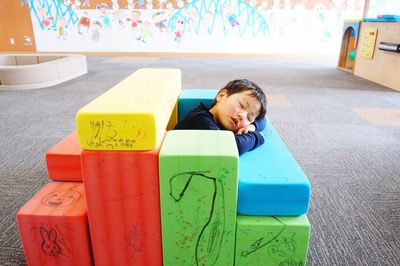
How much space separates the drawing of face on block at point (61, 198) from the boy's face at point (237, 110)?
553mm

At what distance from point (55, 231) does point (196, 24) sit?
19.0 ft

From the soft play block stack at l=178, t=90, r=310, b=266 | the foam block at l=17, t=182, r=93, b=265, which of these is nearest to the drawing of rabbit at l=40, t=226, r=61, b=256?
the foam block at l=17, t=182, r=93, b=265

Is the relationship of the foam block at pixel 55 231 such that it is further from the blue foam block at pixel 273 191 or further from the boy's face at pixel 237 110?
the boy's face at pixel 237 110

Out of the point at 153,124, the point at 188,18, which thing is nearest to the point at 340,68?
the point at 188,18

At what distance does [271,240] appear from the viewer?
2.83 ft

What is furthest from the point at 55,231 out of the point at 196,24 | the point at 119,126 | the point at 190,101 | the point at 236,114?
the point at 196,24

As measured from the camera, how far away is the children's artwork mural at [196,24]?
19.6 ft

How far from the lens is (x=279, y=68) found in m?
4.84

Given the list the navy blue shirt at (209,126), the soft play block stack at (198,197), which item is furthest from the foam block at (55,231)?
the navy blue shirt at (209,126)

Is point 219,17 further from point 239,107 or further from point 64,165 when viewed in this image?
point 64,165

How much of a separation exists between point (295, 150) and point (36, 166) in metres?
1.44

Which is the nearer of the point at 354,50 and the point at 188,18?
the point at 354,50

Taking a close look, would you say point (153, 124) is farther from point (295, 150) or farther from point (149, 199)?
point (295, 150)

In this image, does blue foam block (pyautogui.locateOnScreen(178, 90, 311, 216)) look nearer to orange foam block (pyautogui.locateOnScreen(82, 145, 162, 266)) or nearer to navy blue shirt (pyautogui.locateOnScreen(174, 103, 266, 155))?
navy blue shirt (pyautogui.locateOnScreen(174, 103, 266, 155))
